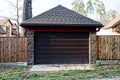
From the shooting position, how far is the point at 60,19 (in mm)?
15492

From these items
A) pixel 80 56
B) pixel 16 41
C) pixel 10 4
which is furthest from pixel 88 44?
pixel 10 4

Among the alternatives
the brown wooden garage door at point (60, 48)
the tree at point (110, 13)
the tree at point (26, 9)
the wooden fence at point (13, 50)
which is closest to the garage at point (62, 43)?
the brown wooden garage door at point (60, 48)

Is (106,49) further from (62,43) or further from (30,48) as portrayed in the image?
(30,48)

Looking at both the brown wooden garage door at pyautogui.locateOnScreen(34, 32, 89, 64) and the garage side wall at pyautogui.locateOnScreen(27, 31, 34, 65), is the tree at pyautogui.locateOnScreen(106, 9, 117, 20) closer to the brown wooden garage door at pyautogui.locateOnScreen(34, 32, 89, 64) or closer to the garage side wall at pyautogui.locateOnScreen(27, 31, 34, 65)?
the brown wooden garage door at pyautogui.locateOnScreen(34, 32, 89, 64)

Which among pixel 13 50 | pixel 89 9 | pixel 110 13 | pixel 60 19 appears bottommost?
pixel 13 50

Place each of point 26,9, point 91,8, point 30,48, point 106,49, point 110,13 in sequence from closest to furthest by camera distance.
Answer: point 30,48, point 106,49, point 26,9, point 91,8, point 110,13

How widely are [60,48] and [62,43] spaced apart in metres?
0.34

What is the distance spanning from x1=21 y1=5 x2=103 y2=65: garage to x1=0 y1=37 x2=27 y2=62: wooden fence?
466 mm

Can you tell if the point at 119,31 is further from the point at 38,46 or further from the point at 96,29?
the point at 38,46

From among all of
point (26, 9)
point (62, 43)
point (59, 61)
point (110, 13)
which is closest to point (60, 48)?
point (62, 43)

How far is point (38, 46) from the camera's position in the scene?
1527 centimetres

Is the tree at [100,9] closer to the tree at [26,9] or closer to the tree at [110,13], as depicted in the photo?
the tree at [110,13]

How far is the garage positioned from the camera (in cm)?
1507

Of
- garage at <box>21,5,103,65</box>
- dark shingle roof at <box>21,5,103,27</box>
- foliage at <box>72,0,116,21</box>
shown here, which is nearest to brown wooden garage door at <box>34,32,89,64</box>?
garage at <box>21,5,103,65</box>
